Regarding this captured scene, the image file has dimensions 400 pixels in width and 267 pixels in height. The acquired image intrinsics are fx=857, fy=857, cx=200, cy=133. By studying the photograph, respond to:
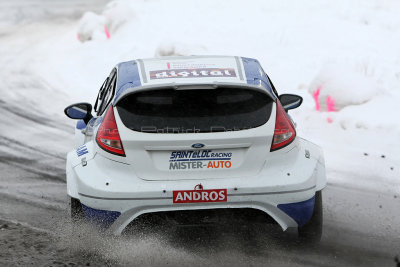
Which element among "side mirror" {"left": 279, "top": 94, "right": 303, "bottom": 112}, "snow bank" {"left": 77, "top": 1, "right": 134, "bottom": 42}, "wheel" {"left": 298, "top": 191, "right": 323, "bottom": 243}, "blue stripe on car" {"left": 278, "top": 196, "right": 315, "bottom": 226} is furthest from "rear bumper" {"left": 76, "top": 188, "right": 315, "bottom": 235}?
"snow bank" {"left": 77, "top": 1, "right": 134, "bottom": 42}

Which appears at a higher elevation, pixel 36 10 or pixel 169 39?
pixel 169 39

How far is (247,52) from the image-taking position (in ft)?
55.7

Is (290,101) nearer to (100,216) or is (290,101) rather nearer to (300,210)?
(300,210)

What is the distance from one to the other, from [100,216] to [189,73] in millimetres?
1392

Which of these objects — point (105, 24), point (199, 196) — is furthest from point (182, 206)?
point (105, 24)

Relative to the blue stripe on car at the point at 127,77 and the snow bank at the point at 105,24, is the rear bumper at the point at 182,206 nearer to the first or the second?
the blue stripe on car at the point at 127,77

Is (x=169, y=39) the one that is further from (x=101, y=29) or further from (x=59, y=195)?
(x=59, y=195)

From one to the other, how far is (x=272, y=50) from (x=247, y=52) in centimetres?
53

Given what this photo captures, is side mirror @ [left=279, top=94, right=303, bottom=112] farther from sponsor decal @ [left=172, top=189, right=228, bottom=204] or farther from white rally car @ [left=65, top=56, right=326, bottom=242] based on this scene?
sponsor decal @ [left=172, top=189, right=228, bottom=204]

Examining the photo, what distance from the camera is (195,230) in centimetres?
764

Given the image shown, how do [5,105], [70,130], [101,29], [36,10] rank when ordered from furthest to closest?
1. [36,10]
2. [101,29]
3. [5,105]
4. [70,130]

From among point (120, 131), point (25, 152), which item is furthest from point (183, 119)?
point (25, 152)

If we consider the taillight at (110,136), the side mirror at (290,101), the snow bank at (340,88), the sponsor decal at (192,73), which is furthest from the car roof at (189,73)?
the snow bank at (340,88)

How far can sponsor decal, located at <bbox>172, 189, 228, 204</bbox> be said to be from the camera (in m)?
6.54
